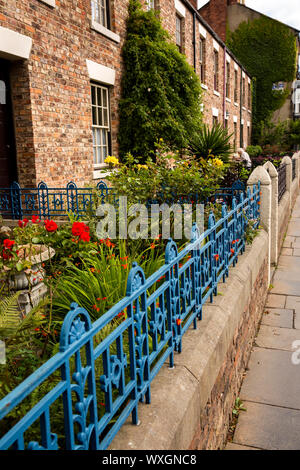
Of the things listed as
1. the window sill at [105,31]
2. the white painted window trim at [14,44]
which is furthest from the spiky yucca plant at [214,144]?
the white painted window trim at [14,44]

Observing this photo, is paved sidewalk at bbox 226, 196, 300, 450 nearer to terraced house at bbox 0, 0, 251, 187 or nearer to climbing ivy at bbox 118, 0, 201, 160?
terraced house at bbox 0, 0, 251, 187

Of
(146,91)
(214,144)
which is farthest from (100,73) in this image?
(214,144)

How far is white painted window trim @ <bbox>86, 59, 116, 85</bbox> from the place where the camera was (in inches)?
321

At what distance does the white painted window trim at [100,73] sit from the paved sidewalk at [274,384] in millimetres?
5557

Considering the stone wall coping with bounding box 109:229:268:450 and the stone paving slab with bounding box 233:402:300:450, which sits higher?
the stone wall coping with bounding box 109:229:268:450

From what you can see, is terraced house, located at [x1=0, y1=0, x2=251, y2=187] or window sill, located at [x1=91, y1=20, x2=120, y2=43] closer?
terraced house, located at [x1=0, y1=0, x2=251, y2=187]

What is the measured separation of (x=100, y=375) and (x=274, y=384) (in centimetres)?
213

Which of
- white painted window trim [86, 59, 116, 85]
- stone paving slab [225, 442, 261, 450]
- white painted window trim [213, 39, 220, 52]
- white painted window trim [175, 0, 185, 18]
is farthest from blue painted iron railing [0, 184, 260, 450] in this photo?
white painted window trim [213, 39, 220, 52]

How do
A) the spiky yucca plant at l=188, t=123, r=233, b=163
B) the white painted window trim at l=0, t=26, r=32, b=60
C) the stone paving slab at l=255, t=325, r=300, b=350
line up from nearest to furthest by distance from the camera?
the stone paving slab at l=255, t=325, r=300, b=350 < the white painted window trim at l=0, t=26, r=32, b=60 < the spiky yucca plant at l=188, t=123, r=233, b=163

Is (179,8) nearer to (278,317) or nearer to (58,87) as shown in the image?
(58,87)

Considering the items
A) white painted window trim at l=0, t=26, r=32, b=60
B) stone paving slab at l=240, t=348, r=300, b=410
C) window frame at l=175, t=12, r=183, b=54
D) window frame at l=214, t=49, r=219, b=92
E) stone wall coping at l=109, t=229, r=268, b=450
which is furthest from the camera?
window frame at l=214, t=49, r=219, b=92

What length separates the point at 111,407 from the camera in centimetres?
171

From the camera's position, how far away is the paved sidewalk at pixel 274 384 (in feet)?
9.89

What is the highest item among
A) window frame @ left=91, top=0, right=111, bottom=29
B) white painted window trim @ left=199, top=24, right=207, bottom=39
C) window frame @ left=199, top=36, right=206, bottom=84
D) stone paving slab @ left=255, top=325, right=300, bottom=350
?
white painted window trim @ left=199, top=24, right=207, bottom=39
